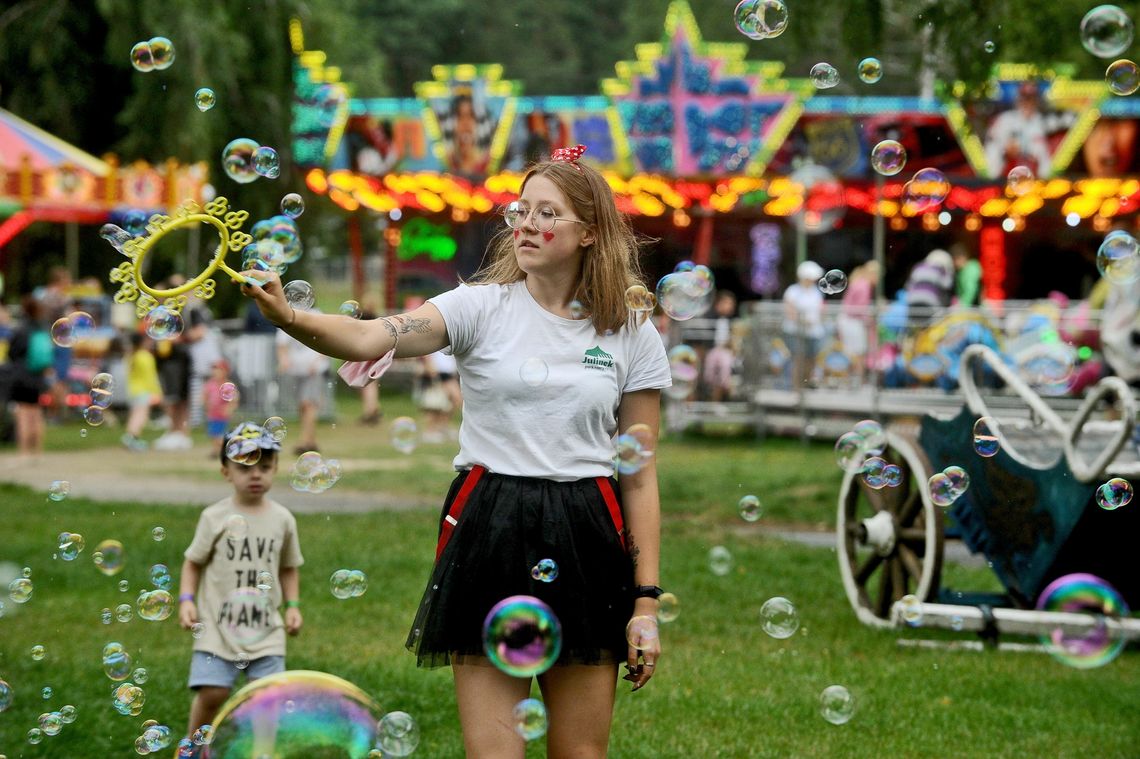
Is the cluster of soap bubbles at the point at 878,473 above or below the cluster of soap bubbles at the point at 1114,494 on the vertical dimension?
above

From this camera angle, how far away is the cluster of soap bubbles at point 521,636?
10.6 feet

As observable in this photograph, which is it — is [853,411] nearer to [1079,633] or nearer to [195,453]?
[195,453]

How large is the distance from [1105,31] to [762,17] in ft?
4.27

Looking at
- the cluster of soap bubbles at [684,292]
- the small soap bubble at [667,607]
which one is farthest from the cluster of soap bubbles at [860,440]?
the small soap bubble at [667,607]

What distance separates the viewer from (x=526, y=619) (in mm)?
3227

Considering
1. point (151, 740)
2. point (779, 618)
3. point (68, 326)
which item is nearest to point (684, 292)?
point (779, 618)

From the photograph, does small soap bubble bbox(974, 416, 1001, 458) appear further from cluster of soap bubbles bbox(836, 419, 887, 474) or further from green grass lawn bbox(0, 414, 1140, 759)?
green grass lawn bbox(0, 414, 1140, 759)

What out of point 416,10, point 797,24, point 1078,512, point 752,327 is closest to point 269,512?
point 1078,512

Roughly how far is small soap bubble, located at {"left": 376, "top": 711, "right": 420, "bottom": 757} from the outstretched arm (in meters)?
0.98

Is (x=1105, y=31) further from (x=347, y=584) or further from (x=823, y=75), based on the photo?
(x=347, y=584)

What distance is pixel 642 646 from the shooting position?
131 inches

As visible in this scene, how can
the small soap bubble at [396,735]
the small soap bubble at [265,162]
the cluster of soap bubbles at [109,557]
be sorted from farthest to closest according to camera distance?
the cluster of soap bubbles at [109,557] → the small soap bubble at [265,162] → the small soap bubble at [396,735]

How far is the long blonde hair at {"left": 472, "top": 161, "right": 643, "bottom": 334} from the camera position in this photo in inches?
134

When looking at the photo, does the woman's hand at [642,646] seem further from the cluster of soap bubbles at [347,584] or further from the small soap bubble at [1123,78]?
the small soap bubble at [1123,78]
